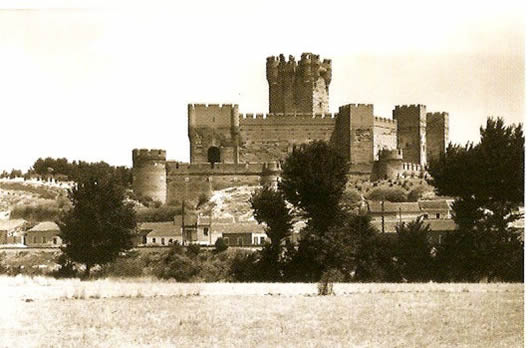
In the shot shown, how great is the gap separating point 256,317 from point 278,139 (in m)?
49.0

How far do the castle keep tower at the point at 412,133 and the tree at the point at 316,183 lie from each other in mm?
32677

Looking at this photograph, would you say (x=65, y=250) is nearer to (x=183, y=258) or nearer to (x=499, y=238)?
(x=183, y=258)

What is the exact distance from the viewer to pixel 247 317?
1836 centimetres

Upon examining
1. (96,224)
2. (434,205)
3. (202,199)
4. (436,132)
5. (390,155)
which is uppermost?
(436,132)

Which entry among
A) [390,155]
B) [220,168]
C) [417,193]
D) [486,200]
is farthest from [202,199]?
[486,200]

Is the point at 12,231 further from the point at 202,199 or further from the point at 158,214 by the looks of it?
the point at 202,199

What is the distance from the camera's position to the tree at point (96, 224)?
40.0 metres

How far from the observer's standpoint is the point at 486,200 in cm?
3512

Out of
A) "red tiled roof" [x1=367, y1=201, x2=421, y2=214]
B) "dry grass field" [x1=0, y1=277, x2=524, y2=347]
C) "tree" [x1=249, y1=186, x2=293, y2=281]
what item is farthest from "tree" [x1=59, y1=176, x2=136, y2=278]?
"red tiled roof" [x1=367, y1=201, x2=421, y2=214]

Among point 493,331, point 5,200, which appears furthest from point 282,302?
point 5,200

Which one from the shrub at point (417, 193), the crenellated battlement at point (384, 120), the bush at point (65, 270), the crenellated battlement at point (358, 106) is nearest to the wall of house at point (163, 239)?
the bush at point (65, 270)

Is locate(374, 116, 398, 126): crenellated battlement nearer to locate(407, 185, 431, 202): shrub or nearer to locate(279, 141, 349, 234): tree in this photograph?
locate(407, 185, 431, 202): shrub

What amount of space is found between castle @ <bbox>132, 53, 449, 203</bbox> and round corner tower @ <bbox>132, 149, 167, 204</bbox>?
7 centimetres

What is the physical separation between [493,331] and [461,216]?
1900 centimetres
